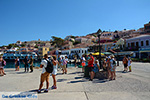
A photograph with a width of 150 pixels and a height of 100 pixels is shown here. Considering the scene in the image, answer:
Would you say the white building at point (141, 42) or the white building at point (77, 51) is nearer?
the white building at point (141, 42)

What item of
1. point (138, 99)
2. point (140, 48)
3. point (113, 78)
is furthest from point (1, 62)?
point (140, 48)

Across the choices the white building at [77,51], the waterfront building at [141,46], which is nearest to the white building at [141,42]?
the waterfront building at [141,46]

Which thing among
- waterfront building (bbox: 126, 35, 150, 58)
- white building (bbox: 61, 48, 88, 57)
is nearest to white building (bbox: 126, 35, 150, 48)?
waterfront building (bbox: 126, 35, 150, 58)

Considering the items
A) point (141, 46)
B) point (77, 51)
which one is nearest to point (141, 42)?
point (141, 46)

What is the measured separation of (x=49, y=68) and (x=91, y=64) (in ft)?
9.54

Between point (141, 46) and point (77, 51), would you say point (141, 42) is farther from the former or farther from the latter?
point (77, 51)

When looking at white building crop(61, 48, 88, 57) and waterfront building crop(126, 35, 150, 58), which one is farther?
white building crop(61, 48, 88, 57)

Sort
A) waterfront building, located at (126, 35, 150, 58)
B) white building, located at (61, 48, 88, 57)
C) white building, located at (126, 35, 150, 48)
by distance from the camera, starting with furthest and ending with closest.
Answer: white building, located at (61, 48, 88, 57) → white building, located at (126, 35, 150, 48) → waterfront building, located at (126, 35, 150, 58)

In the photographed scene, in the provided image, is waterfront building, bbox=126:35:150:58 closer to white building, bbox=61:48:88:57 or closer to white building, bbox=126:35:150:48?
white building, bbox=126:35:150:48

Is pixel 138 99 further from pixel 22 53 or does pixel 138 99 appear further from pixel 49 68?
pixel 22 53

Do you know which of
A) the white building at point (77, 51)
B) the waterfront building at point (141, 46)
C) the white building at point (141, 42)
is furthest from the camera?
the white building at point (77, 51)

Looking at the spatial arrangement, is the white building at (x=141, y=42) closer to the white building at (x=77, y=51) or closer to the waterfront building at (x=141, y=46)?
the waterfront building at (x=141, y=46)

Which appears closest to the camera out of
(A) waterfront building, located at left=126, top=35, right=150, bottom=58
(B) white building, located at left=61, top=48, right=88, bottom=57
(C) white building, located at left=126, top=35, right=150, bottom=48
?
(A) waterfront building, located at left=126, top=35, right=150, bottom=58

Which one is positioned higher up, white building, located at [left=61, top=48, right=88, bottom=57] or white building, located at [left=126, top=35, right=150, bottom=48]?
white building, located at [left=126, top=35, right=150, bottom=48]
